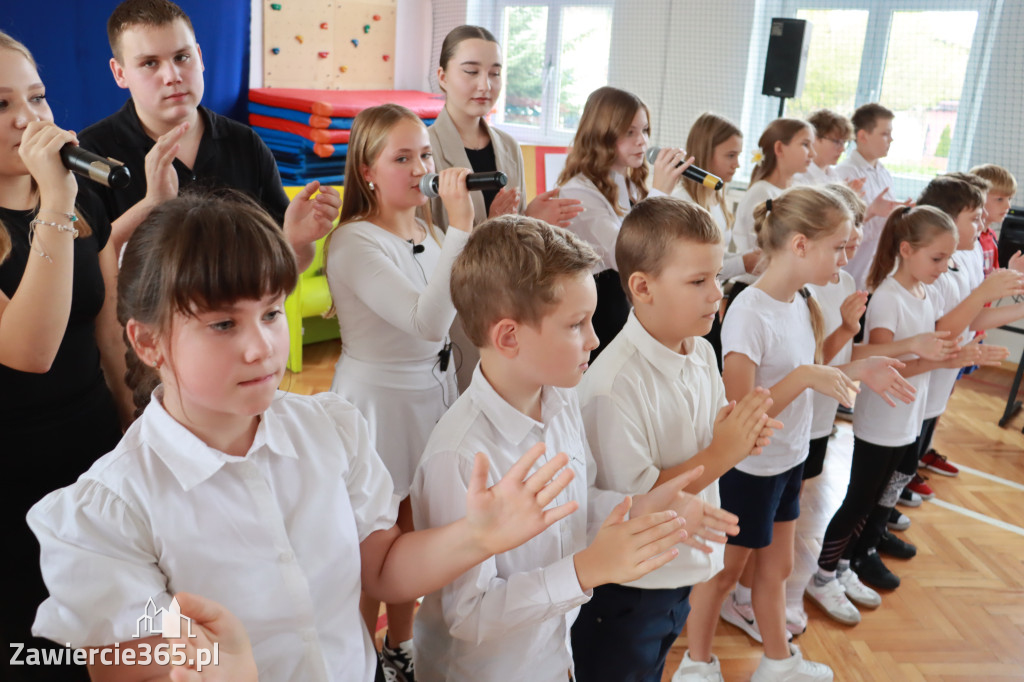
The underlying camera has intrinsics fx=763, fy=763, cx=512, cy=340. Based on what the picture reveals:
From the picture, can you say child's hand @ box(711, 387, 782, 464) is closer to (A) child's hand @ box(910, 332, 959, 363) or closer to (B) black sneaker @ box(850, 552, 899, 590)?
(A) child's hand @ box(910, 332, 959, 363)

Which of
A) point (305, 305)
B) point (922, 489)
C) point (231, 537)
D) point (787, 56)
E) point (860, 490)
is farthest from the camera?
point (787, 56)

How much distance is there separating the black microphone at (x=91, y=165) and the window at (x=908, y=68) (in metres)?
5.51

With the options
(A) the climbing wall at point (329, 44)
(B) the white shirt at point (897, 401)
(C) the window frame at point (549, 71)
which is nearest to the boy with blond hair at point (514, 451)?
(B) the white shirt at point (897, 401)

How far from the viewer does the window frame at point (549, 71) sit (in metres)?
7.02

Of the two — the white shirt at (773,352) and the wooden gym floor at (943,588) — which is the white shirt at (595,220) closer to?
the white shirt at (773,352)

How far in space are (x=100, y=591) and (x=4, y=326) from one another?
62 cm

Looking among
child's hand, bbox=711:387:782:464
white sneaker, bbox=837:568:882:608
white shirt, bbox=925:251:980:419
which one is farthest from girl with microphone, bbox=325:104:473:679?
white shirt, bbox=925:251:980:419

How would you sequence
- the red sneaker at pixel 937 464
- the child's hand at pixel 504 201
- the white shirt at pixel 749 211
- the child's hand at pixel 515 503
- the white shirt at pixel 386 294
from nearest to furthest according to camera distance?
the child's hand at pixel 515 503
the white shirt at pixel 386 294
the child's hand at pixel 504 201
the white shirt at pixel 749 211
the red sneaker at pixel 937 464

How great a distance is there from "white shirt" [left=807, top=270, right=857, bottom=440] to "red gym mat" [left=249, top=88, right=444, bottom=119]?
12.1 feet

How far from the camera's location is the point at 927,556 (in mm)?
2869

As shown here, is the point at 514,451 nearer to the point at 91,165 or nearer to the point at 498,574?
the point at 498,574

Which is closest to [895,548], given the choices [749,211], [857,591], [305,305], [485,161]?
[857,591]

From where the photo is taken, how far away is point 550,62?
281 inches

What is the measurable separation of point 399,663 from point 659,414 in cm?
98
